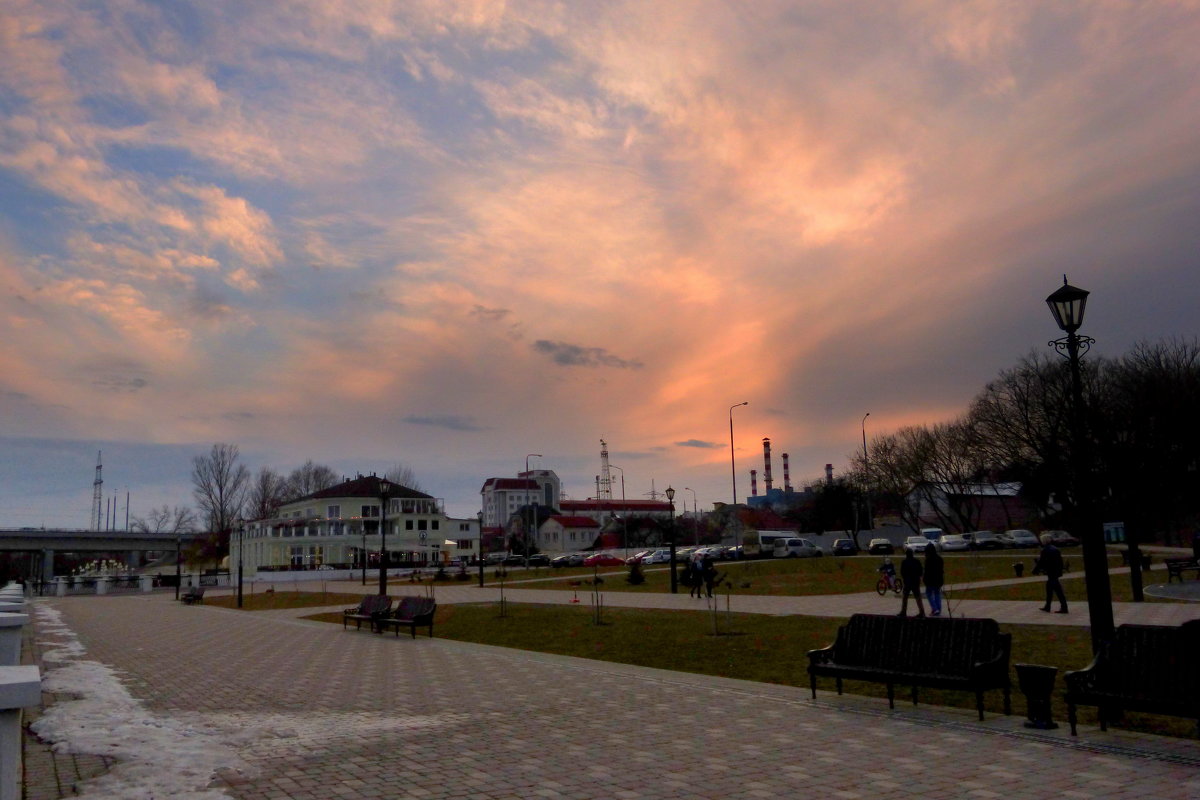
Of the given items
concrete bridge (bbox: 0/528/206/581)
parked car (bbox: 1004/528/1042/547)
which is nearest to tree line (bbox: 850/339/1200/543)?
parked car (bbox: 1004/528/1042/547)

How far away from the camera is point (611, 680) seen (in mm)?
11961

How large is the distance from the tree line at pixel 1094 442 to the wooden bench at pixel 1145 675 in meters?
31.9

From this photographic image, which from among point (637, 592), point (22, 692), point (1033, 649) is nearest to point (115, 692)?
point (22, 692)

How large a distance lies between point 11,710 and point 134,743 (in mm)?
4975

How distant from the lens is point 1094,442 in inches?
1868

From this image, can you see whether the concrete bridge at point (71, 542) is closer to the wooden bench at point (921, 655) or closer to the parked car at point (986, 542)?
the parked car at point (986, 542)

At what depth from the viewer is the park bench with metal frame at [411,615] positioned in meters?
19.1

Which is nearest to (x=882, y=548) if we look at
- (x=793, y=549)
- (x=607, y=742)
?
(x=793, y=549)

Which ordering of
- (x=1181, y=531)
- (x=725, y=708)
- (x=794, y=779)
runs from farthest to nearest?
(x=1181, y=531) → (x=725, y=708) → (x=794, y=779)

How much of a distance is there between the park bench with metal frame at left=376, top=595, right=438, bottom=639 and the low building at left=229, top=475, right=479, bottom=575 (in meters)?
52.4

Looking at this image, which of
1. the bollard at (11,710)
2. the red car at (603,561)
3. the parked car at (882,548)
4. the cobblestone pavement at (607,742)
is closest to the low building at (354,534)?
the red car at (603,561)

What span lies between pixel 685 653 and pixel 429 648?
5.43 meters

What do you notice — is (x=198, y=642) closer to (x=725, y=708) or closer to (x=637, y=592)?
(x=725, y=708)

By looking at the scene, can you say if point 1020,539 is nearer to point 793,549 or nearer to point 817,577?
point 793,549
